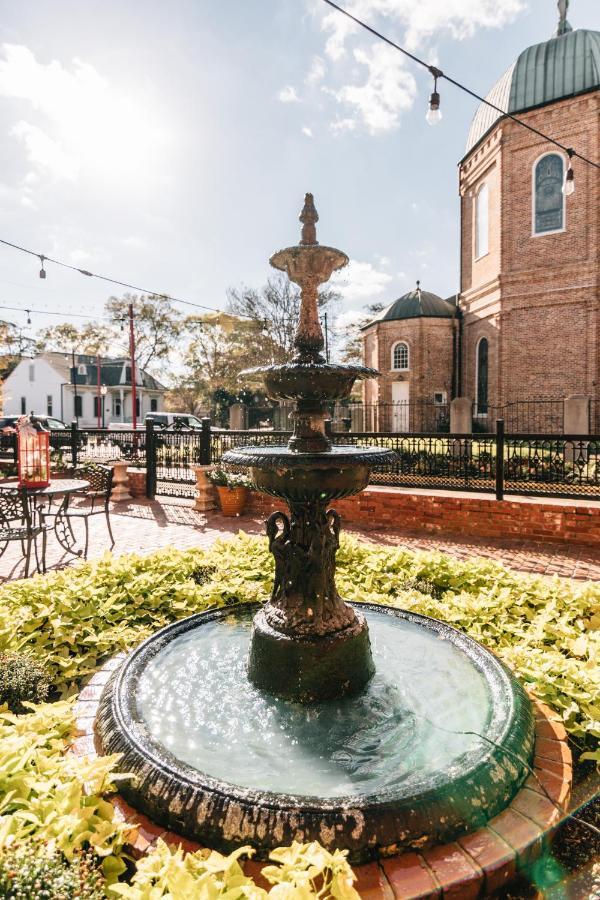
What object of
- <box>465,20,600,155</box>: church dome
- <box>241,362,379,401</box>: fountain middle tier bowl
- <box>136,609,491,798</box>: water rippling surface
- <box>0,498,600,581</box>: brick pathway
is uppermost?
<box>465,20,600,155</box>: church dome

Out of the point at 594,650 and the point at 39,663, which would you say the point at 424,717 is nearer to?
the point at 594,650

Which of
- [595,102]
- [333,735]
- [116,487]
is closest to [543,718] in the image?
[333,735]

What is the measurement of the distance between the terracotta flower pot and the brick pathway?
205mm

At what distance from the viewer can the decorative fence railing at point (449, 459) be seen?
760 centimetres

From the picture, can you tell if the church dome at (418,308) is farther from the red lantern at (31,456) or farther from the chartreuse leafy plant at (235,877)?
the chartreuse leafy plant at (235,877)

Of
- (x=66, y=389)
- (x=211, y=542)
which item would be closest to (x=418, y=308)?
(x=211, y=542)

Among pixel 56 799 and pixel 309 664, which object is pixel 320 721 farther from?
pixel 56 799

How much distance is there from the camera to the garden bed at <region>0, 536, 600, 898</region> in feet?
5.14

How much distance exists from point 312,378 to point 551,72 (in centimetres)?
2317

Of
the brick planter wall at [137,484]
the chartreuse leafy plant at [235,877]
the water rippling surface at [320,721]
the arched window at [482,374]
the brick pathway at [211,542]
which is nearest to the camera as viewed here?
the chartreuse leafy plant at [235,877]

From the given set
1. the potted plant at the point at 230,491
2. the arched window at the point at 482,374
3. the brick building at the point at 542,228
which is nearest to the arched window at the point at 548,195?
the brick building at the point at 542,228

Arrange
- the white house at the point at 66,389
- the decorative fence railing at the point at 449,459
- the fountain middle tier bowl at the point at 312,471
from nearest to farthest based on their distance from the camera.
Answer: the fountain middle tier bowl at the point at 312,471, the decorative fence railing at the point at 449,459, the white house at the point at 66,389

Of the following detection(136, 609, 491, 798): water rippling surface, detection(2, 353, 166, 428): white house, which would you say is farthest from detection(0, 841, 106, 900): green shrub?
detection(2, 353, 166, 428): white house

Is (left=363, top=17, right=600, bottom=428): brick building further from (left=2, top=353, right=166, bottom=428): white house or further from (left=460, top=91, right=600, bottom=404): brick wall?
(left=2, top=353, right=166, bottom=428): white house
